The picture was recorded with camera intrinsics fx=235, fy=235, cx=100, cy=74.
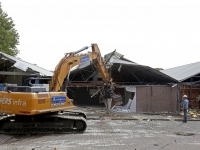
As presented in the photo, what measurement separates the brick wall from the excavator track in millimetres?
9398

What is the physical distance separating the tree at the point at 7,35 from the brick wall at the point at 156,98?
67.2ft

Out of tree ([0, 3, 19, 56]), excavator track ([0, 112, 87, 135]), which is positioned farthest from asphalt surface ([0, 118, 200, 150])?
tree ([0, 3, 19, 56])

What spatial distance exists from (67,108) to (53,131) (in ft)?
3.88

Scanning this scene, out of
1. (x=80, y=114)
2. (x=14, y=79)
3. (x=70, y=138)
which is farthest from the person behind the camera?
(x=14, y=79)

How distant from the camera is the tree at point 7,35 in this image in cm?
3180

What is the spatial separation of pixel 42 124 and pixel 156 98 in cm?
1161

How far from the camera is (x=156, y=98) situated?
1941cm

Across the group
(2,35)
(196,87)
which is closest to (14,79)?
(2,35)

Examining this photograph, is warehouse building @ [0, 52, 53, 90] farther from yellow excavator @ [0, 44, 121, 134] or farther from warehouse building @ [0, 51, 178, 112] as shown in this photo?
yellow excavator @ [0, 44, 121, 134]

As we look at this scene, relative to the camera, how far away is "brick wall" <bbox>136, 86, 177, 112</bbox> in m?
19.1

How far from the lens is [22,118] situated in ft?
34.4

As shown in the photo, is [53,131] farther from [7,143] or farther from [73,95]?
[73,95]

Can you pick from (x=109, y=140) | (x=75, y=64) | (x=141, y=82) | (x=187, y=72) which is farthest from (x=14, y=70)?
(x=187, y=72)

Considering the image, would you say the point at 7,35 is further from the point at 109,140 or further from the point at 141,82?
the point at 109,140
